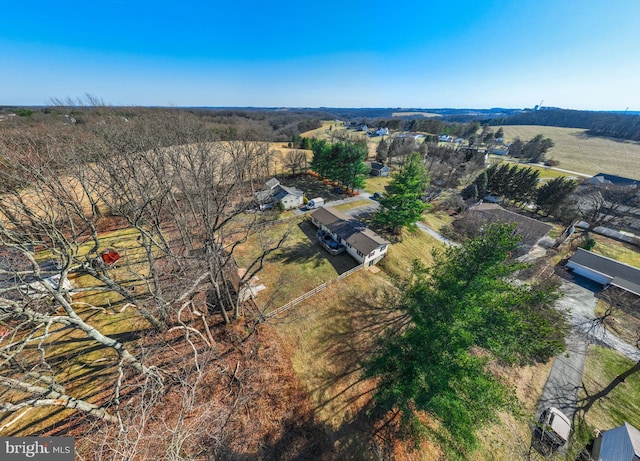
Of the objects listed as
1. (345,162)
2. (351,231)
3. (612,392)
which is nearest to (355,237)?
(351,231)

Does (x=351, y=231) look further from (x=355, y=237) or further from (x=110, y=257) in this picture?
(x=110, y=257)

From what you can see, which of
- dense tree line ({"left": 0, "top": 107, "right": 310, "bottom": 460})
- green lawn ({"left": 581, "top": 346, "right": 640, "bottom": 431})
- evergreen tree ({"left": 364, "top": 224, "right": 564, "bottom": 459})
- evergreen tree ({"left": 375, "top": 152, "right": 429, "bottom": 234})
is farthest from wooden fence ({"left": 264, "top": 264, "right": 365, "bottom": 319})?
green lawn ({"left": 581, "top": 346, "right": 640, "bottom": 431})

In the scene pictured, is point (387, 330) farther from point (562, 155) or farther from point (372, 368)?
point (562, 155)

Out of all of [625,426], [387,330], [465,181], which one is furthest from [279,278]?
[465,181]

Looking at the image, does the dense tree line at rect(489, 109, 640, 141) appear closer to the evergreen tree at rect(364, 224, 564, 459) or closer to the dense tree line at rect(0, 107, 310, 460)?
the evergreen tree at rect(364, 224, 564, 459)

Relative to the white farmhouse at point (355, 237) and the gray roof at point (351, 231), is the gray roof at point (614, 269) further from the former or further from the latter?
the gray roof at point (351, 231)
